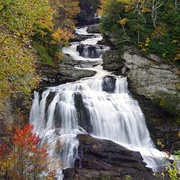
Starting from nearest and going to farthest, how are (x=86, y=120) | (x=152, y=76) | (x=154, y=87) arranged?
(x=86, y=120) < (x=154, y=87) < (x=152, y=76)

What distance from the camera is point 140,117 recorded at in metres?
15.6

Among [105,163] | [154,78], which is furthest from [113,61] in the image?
[105,163]

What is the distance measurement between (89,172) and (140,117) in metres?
5.99

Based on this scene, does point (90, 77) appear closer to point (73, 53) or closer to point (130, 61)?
point (130, 61)

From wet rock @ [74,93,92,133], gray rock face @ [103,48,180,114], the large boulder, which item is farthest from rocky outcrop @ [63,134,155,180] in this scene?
gray rock face @ [103,48,180,114]

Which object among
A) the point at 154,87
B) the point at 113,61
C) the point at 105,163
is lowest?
the point at 105,163

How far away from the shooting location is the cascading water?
12.9 metres

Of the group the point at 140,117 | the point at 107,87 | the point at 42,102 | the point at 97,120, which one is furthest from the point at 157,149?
the point at 42,102

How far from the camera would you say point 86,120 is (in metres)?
14.8

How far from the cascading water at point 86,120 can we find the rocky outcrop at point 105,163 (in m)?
0.56

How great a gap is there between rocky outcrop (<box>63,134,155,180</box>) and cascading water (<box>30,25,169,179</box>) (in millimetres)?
562

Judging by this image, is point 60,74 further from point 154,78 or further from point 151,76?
point 154,78

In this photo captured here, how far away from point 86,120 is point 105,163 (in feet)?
11.8

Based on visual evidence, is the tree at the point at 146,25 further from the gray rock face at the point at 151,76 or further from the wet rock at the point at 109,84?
the wet rock at the point at 109,84
